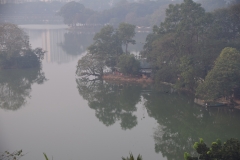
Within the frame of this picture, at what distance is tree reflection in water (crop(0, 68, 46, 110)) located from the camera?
53.2ft

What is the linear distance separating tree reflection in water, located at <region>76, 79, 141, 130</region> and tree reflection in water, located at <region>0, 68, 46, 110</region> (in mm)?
2330

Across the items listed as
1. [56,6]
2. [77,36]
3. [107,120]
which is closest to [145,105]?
[107,120]

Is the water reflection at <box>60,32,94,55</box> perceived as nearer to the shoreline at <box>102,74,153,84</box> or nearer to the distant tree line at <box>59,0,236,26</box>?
the distant tree line at <box>59,0,236,26</box>

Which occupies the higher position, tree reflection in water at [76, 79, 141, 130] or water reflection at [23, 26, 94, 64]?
water reflection at [23, 26, 94, 64]

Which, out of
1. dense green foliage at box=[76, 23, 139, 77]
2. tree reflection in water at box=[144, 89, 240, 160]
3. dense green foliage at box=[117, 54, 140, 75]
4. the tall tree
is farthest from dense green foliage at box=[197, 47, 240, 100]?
the tall tree

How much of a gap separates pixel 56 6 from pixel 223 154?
5550cm

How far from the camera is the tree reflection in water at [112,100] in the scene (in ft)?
45.3

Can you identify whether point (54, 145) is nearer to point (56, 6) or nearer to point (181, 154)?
point (181, 154)

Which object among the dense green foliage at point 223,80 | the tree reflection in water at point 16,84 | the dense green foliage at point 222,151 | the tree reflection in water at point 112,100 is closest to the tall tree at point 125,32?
the tree reflection in water at point 112,100

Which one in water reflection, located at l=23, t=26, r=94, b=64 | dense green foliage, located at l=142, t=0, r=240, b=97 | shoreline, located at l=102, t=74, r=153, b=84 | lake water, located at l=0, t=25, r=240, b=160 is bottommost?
lake water, located at l=0, t=25, r=240, b=160

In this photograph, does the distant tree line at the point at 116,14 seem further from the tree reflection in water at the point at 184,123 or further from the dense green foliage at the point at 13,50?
the tree reflection in water at the point at 184,123

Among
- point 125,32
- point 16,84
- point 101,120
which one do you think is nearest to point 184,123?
point 101,120

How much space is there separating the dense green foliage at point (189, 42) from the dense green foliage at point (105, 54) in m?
1.44

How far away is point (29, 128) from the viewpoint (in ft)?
42.5
